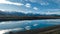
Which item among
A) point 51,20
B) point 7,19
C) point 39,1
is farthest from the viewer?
point 51,20

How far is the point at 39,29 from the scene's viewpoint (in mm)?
1517

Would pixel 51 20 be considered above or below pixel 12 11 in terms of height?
below

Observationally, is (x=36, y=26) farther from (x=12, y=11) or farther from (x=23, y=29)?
(x=12, y=11)

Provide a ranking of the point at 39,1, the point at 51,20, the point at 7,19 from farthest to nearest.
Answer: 1. the point at 51,20
2. the point at 39,1
3. the point at 7,19

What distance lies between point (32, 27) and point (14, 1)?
0.37 m

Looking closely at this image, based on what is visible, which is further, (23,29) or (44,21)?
(44,21)

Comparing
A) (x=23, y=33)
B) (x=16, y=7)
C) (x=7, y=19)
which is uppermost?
(x=16, y=7)

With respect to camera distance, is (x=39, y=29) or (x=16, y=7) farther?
(x=39, y=29)

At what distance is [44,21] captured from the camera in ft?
5.08

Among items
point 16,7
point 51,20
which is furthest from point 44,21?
point 16,7

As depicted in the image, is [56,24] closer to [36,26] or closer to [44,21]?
[44,21]

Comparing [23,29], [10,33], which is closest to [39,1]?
[23,29]

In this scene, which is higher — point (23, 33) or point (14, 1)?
point (14, 1)

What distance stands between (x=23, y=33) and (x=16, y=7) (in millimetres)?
307
